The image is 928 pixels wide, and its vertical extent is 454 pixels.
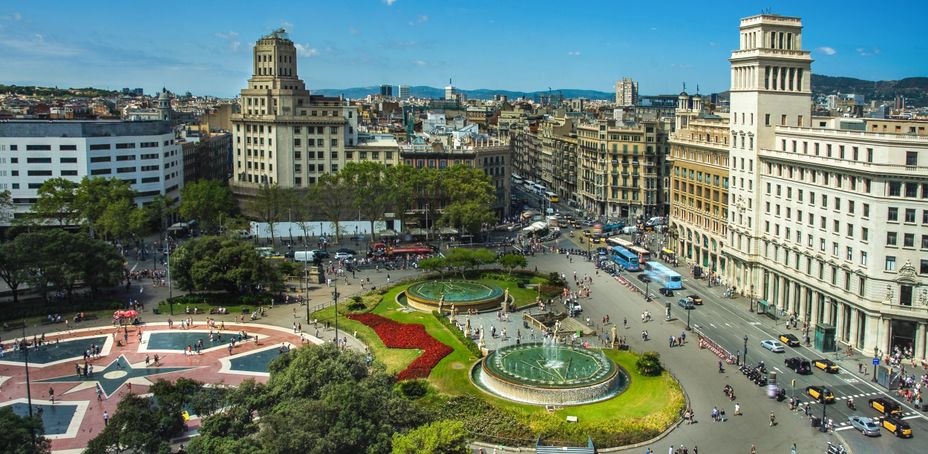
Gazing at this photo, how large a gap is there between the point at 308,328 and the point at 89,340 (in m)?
20.3

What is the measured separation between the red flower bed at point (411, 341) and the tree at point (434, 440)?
19477 millimetres

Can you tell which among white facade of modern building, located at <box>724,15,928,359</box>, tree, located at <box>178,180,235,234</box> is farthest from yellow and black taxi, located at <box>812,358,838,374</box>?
tree, located at <box>178,180,235,234</box>

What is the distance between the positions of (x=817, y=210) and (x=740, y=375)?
69.8ft

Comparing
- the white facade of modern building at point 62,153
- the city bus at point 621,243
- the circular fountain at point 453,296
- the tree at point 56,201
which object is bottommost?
the circular fountain at point 453,296

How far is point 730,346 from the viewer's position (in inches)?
2837

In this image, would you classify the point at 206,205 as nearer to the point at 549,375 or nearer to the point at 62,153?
the point at 62,153

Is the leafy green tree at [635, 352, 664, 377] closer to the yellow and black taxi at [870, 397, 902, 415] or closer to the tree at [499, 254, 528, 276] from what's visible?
the yellow and black taxi at [870, 397, 902, 415]

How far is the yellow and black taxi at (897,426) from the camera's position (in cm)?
5259

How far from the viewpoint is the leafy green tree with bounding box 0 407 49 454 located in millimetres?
41594

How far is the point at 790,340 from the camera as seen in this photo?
72062mm

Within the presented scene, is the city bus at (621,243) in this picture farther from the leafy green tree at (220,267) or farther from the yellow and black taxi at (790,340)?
the leafy green tree at (220,267)

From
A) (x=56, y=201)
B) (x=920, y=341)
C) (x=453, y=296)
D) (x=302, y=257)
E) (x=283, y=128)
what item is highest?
(x=283, y=128)

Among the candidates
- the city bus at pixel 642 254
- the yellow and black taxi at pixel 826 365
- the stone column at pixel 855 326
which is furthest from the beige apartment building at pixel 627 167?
the yellow and black taxi at pixel 826 365

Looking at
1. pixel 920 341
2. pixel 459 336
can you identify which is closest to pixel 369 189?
pixel 459 336
